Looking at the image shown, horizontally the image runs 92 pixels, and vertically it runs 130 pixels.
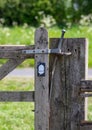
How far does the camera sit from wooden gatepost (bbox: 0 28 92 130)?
17.8 ft

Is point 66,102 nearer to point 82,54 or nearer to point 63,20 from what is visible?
point 82,54

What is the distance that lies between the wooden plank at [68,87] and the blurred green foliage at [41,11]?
60.3 feet

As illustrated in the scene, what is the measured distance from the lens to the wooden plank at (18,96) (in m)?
5.47

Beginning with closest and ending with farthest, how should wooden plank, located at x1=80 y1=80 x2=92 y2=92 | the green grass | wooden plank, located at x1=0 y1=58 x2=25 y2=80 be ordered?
wooden plank, located at x1=0 y1=58 x2=25 y2=80 → wooden plank, located at x1=80 y1=80 x2=92 y2=92 → the green grass

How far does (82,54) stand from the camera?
555 cm

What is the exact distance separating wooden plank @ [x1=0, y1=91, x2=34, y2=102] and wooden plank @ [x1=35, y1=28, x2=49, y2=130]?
0.22ft

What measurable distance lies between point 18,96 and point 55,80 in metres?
0.43

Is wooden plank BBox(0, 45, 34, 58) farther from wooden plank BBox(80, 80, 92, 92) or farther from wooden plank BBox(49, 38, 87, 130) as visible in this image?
wooden plank BBox(80, 80, 92, 92)

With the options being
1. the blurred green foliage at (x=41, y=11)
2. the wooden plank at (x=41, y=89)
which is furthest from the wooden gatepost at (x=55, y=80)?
the blurred green foliage at (x=41, y=11)

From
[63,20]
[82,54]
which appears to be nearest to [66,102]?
[82,54]

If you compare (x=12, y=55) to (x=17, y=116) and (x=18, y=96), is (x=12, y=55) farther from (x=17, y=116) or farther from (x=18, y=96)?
(x=17, y=116)

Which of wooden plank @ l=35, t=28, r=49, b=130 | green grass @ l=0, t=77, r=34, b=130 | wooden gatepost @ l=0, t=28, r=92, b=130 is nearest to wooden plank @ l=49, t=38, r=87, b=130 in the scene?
wooden gatepost @ l=0, t=28, r=92, b=130

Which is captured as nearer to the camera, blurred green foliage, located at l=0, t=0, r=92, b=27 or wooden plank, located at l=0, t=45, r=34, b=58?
wooden plank, located at l=0, t=45, r=34, b=58

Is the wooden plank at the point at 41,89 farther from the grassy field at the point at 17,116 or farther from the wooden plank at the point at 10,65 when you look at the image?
the grassy field at the point at 17,116
